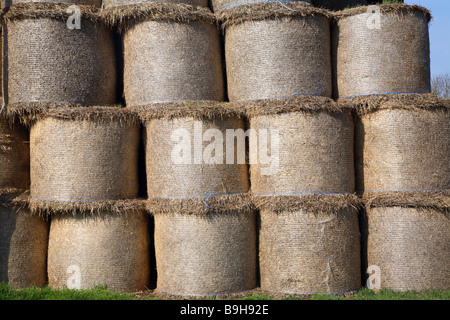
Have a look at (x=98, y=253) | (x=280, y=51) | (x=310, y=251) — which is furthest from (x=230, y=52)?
(x=98, y=253)

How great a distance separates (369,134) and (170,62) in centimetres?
267

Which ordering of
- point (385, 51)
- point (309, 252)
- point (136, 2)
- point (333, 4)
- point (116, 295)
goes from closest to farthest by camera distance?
point (116, 295) → point (309, 252) → point (385, 51) → point (136, 2) → point (333, 4)

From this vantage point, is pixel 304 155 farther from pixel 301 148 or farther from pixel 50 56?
pixel 50 56

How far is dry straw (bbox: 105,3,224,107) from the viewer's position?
6.64 m

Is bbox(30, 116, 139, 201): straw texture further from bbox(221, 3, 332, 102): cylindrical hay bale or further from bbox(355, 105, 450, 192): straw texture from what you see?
bbox(355, 105, 450, 192): straw texture

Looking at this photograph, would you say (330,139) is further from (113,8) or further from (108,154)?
(113,8)

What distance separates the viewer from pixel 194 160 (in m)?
6.16

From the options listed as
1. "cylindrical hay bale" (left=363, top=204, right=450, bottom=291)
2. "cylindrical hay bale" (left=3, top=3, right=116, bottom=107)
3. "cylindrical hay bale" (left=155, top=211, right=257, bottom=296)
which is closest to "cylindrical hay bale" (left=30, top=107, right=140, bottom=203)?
"cylindrical hay bale" (left=3, top=3, right=116, bottom=107)

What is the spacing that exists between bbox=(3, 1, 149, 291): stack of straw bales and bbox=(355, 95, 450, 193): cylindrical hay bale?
306cm

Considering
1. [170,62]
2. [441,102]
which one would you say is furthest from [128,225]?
[441,102]

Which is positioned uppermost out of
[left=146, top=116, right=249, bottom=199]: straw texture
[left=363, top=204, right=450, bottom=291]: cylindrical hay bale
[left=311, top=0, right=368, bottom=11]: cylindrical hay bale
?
[left=311, top=0, right=368, bottom=11]: cylindrical hay bale

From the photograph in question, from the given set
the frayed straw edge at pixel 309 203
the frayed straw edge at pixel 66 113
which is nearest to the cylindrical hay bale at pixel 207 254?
the frayed straw edge at pixel 309 203

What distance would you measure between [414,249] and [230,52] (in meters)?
3.37

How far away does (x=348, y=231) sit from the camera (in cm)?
624
